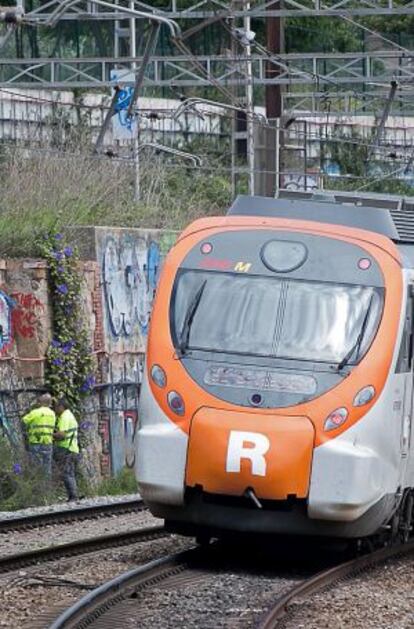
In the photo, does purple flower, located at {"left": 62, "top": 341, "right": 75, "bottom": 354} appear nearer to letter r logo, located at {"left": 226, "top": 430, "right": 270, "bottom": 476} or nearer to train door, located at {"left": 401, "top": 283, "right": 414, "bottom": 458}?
train door, located at {"left": 401, "top": 283, "right": 414, "bottom": 458}

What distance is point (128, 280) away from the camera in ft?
97.5

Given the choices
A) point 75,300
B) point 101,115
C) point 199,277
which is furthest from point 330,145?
point 199,277

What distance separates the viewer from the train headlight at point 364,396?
1399 centimetres

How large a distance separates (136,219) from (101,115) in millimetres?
12399

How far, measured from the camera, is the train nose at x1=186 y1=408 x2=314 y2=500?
13.6 meters

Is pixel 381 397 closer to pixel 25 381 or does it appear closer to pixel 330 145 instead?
pixel 25 381

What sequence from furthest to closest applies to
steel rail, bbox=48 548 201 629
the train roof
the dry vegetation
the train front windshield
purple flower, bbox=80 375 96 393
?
the dry vegetation
purple flower, bbox=80 375 96 393
the train roof
the train front windshield
steel rail, bbox=48 548 201 629

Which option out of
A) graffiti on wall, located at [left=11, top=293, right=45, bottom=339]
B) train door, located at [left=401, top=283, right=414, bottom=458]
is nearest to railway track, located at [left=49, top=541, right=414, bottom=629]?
train door, located at [left=401, top=283, right=414, bottom=458]

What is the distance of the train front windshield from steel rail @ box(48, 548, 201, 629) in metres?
1.79

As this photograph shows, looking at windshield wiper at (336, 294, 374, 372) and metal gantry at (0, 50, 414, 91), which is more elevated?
metal gantry at (0, 50, 414, 91)

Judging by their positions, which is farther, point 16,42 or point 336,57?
point 16,42

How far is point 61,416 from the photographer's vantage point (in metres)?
25.3

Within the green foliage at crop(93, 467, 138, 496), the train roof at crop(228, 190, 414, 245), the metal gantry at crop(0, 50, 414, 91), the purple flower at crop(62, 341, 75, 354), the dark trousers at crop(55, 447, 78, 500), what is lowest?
the green foliage at crop(93, 467, 138, 496)

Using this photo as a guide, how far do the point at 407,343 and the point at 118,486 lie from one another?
12.4 metres
